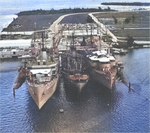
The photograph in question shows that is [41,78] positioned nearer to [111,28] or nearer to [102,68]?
[102,68]

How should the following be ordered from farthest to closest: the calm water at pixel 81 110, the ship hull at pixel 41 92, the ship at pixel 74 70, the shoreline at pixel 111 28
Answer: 1. the shoreline at pixel 111 28
2. the ship at pixel 74 70
3. the ship hull at pixel 41 92
4. the calm water at pixel 81 110

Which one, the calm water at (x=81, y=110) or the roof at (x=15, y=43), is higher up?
the roof at (x=15, y=43)

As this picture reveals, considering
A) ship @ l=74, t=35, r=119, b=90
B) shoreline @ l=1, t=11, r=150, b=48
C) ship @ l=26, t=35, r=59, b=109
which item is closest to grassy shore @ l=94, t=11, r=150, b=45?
shoreline @ l=1, t=11, r=150, b=48

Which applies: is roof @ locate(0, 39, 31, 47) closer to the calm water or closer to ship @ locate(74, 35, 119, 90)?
the calm water

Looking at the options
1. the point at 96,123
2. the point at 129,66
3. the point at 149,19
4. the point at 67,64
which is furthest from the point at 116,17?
the point at 96,123

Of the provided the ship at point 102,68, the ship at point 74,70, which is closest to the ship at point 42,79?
the ship at point 74,70

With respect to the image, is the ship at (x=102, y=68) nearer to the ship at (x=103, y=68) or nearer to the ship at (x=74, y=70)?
the ship at (x=103, y=68)

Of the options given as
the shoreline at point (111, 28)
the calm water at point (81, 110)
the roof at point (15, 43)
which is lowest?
the calm water at point (81, 110)

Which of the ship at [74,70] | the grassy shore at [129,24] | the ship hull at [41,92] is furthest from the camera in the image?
the grassy shore at [129,24]
